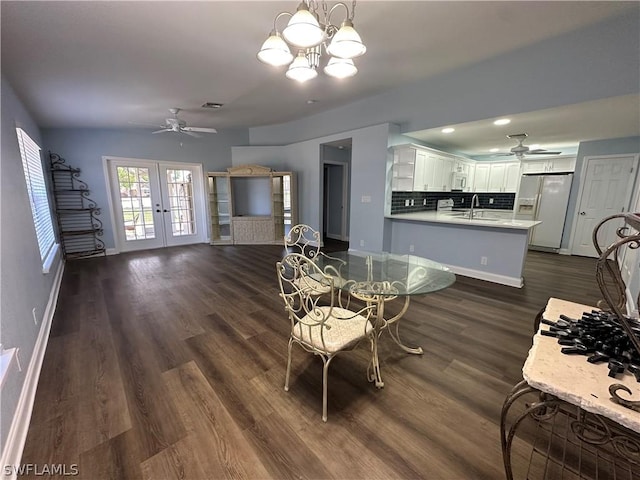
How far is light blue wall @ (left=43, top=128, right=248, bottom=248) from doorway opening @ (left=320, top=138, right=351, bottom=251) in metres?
2.71

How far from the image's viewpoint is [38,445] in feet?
4.50

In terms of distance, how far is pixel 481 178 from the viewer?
690 cm

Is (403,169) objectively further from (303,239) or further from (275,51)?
(275,51)

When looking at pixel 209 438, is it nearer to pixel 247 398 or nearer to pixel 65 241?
pixel 247 398

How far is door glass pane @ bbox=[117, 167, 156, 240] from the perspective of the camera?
5.57 m

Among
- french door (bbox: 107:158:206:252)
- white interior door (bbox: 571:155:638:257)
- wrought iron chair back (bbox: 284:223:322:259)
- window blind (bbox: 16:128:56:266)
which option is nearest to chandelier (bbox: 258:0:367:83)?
wrought iron chair back (bbox: 284:223:322:259)

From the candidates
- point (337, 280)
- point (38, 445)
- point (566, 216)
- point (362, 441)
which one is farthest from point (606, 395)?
point (566, 216)

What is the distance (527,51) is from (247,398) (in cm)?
432

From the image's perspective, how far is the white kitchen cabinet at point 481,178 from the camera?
6801 mm

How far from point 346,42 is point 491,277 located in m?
3.61

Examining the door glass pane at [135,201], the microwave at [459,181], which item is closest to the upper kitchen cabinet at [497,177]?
the microwave at [459,181]

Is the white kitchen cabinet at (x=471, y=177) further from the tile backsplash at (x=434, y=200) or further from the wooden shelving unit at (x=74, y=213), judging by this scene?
the wooden shelving unit at (x=74, y=213)

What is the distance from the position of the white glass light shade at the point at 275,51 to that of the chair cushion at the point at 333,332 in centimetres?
167

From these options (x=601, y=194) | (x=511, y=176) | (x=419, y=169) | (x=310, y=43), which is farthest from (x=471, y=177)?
(x=310, y=43)
